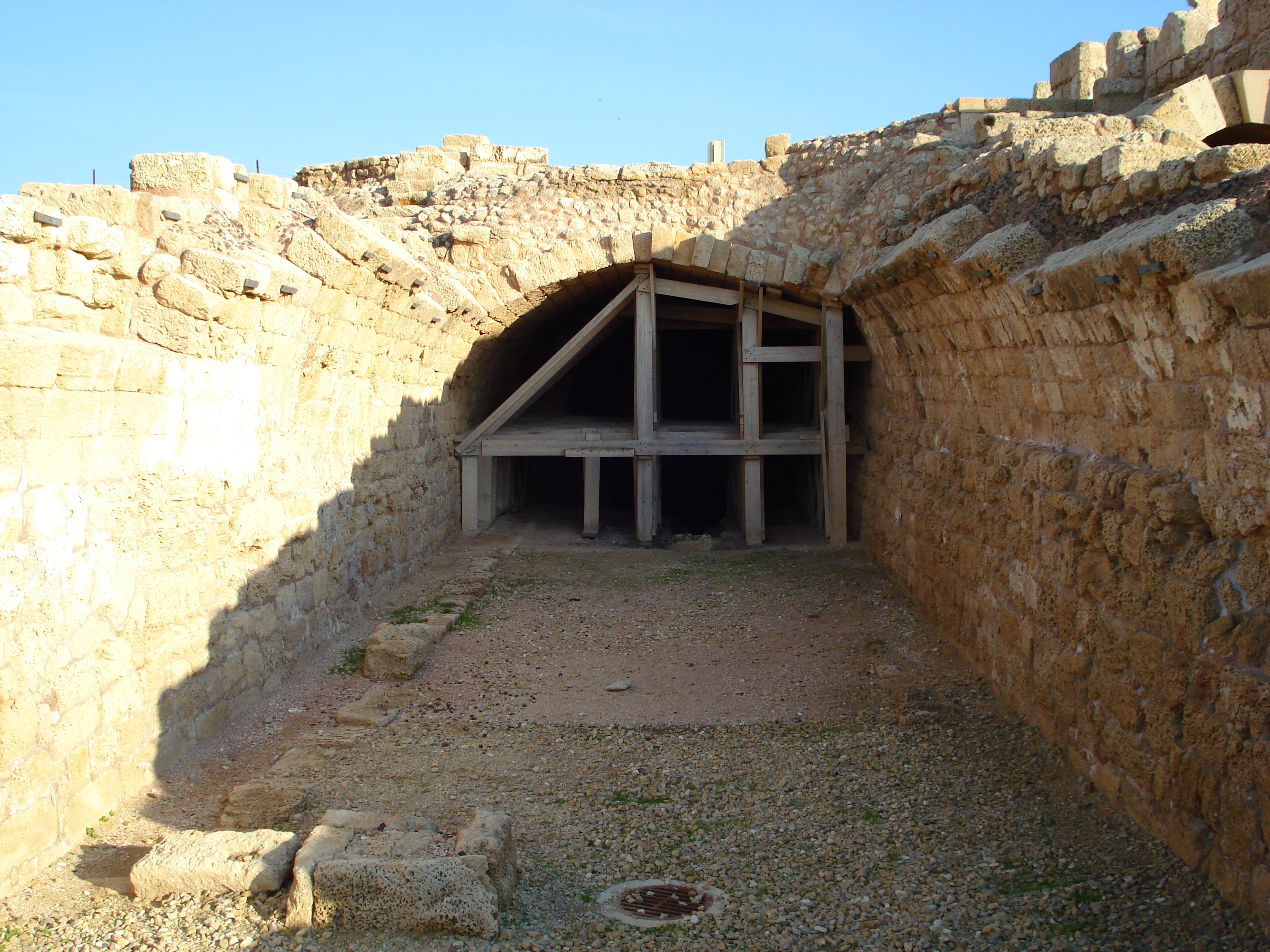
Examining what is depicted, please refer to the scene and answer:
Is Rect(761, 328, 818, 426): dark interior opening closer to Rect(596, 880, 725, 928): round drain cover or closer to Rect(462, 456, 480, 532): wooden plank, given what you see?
Rect(462, 456, 480, 532): wooden plank

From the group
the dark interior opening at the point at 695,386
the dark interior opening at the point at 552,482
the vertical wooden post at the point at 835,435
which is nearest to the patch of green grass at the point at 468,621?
the vertical wooden post at the point at 835,435

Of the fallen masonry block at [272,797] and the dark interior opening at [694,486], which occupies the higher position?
the dark interior opening at [694,486]

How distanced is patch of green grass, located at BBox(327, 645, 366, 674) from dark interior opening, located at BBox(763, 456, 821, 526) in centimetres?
549

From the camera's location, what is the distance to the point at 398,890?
3.22 meters

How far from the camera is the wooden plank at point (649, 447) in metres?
9.86

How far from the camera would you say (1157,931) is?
10.7ft

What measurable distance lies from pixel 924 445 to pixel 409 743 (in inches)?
173

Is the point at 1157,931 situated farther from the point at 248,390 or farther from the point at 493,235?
the point at 493,235

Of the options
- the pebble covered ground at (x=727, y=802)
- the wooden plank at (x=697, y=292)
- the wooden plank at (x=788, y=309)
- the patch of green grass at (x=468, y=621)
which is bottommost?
the pebble covered ground at (x=727, y=802)

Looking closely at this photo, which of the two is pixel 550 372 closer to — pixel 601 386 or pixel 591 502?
pixel 591 502

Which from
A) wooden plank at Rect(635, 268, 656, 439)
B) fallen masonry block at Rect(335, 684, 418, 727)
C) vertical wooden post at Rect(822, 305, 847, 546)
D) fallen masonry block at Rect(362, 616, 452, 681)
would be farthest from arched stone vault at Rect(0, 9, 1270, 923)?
wooden plank at Rect(635, 268, 656, 439)

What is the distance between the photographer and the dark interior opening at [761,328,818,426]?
11.3 metres

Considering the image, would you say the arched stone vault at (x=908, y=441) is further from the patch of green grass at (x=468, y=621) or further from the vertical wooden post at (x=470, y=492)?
the vertical wooden post at (x=470, y=492)

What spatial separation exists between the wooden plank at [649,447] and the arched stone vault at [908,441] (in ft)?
5.19
